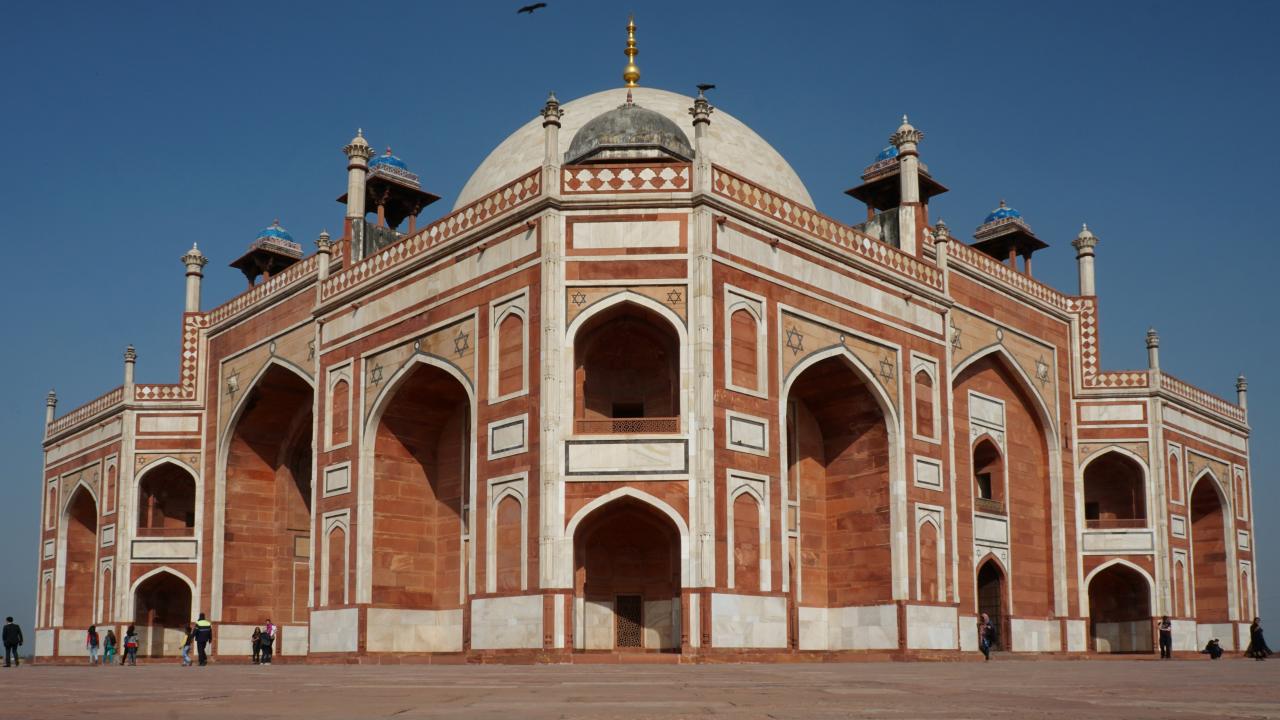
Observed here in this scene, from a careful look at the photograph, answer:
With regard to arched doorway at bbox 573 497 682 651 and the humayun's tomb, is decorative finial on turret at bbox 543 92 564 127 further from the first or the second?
arched doorway at bbox 573 497 682 651

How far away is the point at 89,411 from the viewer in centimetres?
2989

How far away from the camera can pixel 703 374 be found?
16.9m

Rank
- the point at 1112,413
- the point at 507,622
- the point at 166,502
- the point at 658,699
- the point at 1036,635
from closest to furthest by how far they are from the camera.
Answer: the point at 658,699
the point at 507,622
the point at 1036,635
the point at 1112,413
the point at 166,502

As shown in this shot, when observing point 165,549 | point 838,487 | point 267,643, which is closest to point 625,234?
point 838,487

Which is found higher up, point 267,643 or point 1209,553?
point 1209,553

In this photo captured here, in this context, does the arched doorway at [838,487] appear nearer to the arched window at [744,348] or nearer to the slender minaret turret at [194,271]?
the arched window at [744,348]

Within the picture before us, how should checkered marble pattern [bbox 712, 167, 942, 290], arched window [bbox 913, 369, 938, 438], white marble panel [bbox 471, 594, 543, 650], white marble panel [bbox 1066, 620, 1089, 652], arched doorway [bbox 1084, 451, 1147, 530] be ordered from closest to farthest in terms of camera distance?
white marble panel [bbox 471, 594, 543, 650], checkered marble pattern [bbox 712, 167, 942, 290], arched window [bbox 913, 369, 938, 438], white marble panel [bbox 1066, 620, 1089, 652], arched doorway [bbox 1084, 451, 1147, 530]

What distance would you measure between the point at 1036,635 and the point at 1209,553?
28.0ft

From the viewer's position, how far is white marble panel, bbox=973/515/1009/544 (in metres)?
22.9

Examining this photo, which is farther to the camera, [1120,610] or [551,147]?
[1120,610]

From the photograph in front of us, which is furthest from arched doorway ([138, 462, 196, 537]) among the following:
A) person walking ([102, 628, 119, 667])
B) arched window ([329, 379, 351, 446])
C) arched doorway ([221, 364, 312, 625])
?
arched window ([329, 379, 351, 446])

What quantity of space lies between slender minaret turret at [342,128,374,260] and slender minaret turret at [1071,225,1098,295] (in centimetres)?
1540

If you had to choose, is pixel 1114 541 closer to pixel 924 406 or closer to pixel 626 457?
pixel 924 406

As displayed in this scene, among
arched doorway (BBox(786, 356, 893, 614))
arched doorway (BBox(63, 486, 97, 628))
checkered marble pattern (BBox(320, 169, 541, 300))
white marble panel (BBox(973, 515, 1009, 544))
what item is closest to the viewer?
checkered marble pattern (BBox(320, 169, 541, 300))
